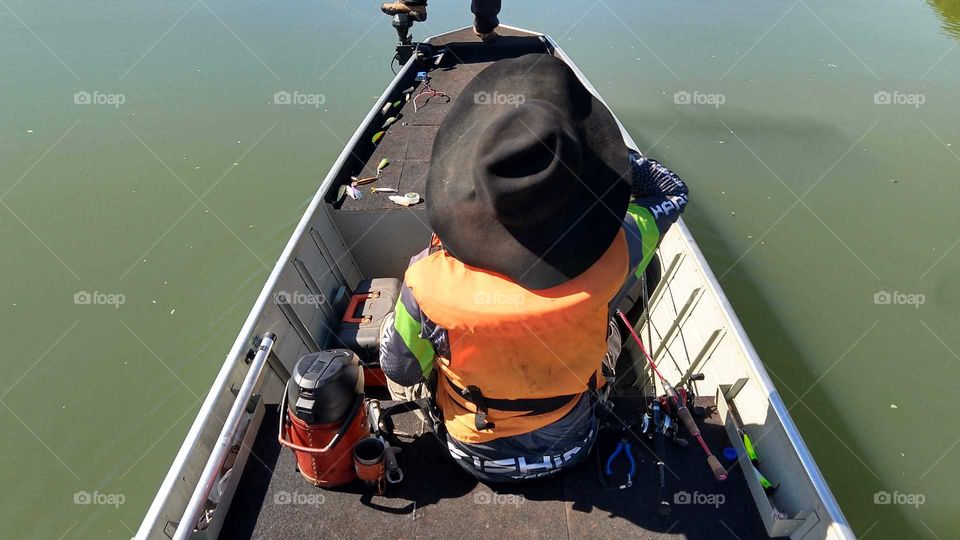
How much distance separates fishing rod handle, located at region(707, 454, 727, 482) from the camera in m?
2.19

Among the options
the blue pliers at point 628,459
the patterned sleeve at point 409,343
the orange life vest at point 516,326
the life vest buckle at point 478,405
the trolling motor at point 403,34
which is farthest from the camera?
the trolling motor at point 403,34

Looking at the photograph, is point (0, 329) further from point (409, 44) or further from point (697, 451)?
point (697, 451)

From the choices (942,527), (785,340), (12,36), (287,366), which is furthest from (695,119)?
(12,36)

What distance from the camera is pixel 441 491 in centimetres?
225

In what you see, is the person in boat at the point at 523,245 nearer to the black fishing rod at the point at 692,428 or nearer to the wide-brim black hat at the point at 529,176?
the wide-brim black hat at the point at 529,176

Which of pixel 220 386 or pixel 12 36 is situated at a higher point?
pixel 220 386

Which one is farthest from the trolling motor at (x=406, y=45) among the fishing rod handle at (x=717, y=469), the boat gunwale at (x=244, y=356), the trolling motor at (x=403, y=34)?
the fishing rod handle at (x=717, y=469)

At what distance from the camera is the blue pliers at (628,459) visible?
7.35 ft

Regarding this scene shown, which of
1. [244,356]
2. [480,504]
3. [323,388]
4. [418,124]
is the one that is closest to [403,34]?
[418,124]

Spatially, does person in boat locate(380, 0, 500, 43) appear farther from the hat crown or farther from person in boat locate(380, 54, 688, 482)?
the hat crown

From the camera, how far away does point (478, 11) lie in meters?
6.36

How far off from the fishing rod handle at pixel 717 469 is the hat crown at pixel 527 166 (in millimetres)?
1656

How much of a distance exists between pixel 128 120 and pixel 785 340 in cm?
1000

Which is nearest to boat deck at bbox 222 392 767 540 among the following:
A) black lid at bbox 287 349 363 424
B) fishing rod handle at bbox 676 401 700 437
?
fishing rod handle at bbox 676 401 700 437
